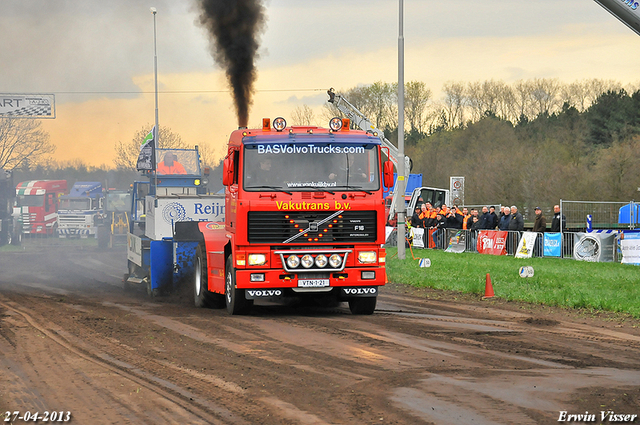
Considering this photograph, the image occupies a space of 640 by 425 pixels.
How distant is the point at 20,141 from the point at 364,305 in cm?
5053

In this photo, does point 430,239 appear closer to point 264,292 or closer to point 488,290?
point 488,290

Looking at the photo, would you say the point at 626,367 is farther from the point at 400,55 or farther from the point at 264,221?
the point at 400,55

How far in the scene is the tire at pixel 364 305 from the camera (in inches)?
534

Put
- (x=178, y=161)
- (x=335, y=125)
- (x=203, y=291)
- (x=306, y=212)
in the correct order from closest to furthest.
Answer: (x=306, y=212) → (x=335, y=125) → (x=203, y=291) → (x=178, y=161)

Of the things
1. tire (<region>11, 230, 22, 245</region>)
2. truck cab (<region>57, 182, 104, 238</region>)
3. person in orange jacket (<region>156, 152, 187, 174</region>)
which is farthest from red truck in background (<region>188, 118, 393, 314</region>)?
tire (<region>11, 230, 22, 245</region>)

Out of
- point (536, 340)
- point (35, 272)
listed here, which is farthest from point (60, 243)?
point (536, 340)

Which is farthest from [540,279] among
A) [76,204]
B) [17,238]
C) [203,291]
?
[17,238]

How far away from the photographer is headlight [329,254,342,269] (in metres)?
12.7

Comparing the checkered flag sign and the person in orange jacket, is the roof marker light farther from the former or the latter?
the checkered flag sign

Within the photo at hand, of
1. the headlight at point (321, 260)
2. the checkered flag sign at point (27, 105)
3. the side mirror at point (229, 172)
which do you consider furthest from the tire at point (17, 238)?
the headlight at point (321, 260)

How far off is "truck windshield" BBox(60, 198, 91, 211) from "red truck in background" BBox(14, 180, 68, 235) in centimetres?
131

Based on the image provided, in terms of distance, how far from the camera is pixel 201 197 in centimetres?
1747

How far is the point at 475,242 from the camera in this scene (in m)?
28.0

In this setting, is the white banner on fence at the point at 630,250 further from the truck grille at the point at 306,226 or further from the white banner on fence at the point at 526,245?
the truck grille at the point at 306,226
